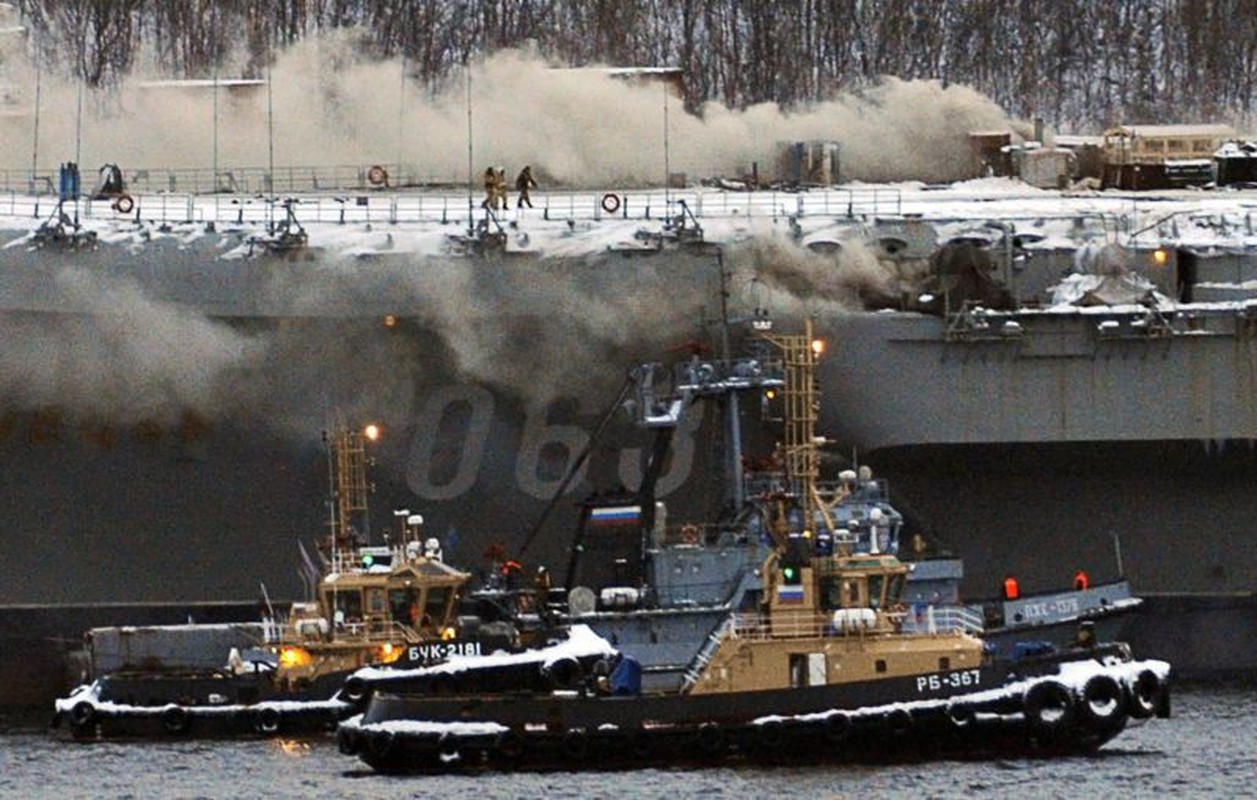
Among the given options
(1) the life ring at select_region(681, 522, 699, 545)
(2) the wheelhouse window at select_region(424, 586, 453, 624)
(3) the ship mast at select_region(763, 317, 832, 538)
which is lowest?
(2) the wheelhouse window at select_region(424, 586, 453, 624)

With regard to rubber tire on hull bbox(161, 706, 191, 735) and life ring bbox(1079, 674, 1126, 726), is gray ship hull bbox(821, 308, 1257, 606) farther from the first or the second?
life ring bbox(1079, 674, 1126, 726)

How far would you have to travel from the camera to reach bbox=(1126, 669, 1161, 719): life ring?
49.7 metres

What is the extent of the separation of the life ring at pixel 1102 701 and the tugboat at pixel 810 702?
0.05 feet

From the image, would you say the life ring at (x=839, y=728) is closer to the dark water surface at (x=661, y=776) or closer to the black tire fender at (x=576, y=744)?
the dark water surface at (x=661, y=776)

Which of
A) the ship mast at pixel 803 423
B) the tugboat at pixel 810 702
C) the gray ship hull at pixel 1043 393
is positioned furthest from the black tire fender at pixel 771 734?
the gray ship hull at pixel 1043 393

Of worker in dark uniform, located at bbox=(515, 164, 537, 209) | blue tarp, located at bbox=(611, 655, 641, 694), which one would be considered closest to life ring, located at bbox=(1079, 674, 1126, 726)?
blue tarp, located at bbox=(611, 655, 641, 694)

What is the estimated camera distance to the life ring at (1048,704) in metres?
49.5

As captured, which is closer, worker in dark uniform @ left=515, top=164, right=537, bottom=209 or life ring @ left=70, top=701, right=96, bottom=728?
life ring @ left=70, top=701, right=96, bottom=728

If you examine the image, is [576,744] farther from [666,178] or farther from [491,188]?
[666,178]

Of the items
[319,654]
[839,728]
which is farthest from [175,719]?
[839,728]

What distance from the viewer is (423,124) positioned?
245ft

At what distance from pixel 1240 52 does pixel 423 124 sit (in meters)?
24.8

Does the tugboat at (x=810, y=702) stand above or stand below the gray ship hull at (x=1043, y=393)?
below

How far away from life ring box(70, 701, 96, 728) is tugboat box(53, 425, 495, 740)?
13 millimetres
